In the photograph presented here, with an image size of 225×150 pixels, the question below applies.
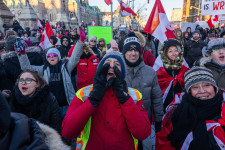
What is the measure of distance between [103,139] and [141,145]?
3.85 ft

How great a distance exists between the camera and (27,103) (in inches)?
93.6

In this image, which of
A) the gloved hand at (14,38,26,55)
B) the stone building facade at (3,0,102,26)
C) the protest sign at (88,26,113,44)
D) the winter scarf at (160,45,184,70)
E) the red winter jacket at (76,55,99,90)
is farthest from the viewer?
the stone building facade at (3,0,102,26)

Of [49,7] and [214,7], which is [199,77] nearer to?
[214,7]

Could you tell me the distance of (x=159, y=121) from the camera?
8.82ft

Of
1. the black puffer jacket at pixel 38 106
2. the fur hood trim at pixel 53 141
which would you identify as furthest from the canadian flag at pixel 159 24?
the fur hood trim at pixel 53 141

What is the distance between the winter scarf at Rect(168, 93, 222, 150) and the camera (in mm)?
1716

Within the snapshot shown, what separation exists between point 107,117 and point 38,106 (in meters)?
1.26

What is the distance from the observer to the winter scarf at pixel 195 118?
1.72 metres

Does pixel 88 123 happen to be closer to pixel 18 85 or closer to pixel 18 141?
pixel 18 141

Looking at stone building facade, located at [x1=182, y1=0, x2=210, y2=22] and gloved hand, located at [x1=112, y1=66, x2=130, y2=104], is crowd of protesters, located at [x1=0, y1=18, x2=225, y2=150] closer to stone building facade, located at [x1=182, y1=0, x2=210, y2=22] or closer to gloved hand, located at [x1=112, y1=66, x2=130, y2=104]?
gloved hand, located at [x1=112, y1=66, x2=130, y2=104]

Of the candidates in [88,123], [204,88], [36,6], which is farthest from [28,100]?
[36,6]

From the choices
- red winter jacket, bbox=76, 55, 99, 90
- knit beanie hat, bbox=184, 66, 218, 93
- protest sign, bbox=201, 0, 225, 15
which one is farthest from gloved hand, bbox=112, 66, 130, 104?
protest sign, bbox=201, 0, 225, 15

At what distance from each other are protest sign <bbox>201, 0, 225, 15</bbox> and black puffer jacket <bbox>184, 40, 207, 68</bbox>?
106 cm

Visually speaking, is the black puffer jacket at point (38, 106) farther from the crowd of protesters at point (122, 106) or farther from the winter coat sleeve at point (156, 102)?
the winter coat sleeve at point (156, 102)
